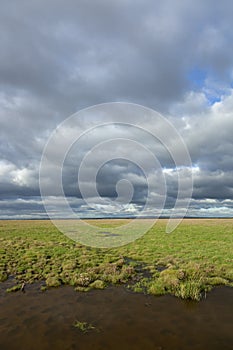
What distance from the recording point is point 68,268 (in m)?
25.4

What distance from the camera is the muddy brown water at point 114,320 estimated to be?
12516 millimetres

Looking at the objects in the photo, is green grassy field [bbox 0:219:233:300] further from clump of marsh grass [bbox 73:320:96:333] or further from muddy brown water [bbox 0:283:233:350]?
clump of marsh grass [bbox 73:320:96:333]

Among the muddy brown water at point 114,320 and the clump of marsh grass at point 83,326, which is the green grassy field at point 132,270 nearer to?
the muddy brown water at point 114,320

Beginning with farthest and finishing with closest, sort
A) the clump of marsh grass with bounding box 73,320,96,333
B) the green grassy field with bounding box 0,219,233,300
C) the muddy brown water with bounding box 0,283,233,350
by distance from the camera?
the green grassy field with bounding box 0,219,233,300 < the clump of marsh grass with bounding box 73,320,96,333 < the muddy brown water with bounding box 0,283,233,350

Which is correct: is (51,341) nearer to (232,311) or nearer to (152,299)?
(152,299)

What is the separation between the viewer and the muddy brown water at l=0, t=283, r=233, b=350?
12.5m

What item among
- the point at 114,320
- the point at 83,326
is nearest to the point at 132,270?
the point at 114,320

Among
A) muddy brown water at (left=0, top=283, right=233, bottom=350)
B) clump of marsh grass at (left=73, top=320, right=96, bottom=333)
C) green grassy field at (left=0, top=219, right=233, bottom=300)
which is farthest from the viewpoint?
green grassy field at (left=0, top=219, right=233, bottom=300)

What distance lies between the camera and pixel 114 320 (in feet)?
49.2

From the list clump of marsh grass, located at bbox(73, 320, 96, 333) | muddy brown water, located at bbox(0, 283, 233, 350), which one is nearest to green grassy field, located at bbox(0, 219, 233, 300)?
muddy brown water, located at bbox(0, 283, 233, 350)

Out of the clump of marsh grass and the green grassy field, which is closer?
the clump of marsh grass

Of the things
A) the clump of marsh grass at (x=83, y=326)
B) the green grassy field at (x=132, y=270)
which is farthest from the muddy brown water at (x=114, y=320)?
the green grassy field at (x=132, y=270)

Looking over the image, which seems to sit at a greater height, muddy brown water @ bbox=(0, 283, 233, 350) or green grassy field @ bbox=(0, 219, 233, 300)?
green grassy field @ bbox=(0, 219, 233, 300)

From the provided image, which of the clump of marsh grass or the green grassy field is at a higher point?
the green grassy field
